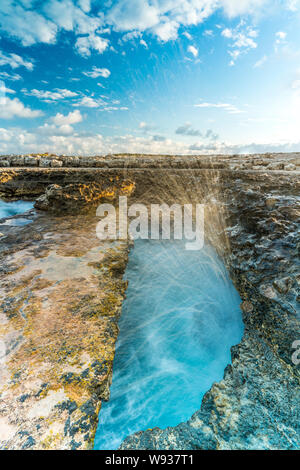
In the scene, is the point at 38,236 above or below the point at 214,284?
above

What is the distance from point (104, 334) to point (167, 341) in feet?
4.52

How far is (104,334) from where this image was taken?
3.15m

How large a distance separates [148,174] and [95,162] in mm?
6824

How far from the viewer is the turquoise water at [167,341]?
2.87 meters

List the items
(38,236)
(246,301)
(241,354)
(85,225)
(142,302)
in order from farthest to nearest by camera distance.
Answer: (85,225) → (38,236) → (142,302) → (246,301) → (241,354)

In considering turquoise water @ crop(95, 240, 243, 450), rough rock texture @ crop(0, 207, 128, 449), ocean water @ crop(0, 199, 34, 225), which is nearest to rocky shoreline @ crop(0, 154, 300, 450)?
rough rock texture @ crop(0, 207, 128, 449)

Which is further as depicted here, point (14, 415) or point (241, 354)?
point (241, 354)

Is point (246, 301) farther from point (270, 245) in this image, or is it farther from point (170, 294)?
A: point (170, 294)

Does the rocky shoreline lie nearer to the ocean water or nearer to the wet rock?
the wet rock

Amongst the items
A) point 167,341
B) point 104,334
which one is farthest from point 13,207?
point 167,341

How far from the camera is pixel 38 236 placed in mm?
5879

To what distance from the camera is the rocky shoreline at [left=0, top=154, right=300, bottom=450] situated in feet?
7.16

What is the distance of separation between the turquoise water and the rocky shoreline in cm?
42

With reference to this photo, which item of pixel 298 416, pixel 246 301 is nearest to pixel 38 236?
pixel 246 301
